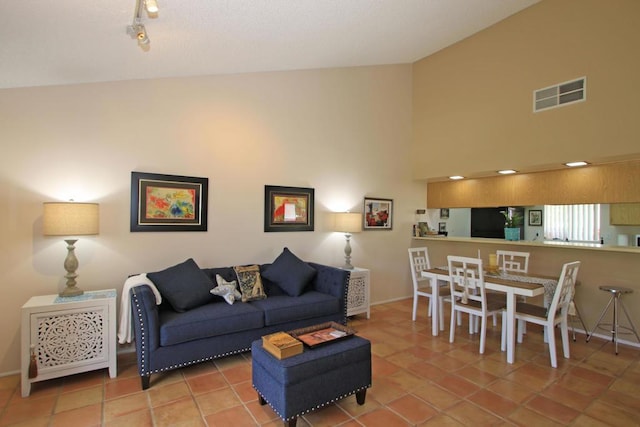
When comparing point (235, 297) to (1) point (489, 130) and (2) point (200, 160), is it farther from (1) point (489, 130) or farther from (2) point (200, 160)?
(1) point (489, 130)

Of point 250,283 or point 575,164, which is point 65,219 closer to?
point 250,283

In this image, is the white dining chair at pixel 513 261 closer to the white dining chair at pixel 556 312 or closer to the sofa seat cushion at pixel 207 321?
the white dining chair at pixel 556 312

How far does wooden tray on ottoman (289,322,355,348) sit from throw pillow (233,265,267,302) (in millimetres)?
1126

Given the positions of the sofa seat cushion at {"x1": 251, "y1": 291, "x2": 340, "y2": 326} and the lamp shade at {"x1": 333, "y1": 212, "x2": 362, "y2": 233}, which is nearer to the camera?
the sofa seat cushion at {"x1": 251, "y1": 291, "x2": 340, "y2": 326}

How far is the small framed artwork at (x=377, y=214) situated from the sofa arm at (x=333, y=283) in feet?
4.81

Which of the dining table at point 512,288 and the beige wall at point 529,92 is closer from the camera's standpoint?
the dining table at point 512,288

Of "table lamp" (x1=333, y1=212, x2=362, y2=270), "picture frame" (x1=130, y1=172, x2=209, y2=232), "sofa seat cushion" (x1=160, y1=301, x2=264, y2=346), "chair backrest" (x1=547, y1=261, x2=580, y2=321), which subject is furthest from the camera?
"table lamp" (x1=333, y1=212, x2=362, y2=270)

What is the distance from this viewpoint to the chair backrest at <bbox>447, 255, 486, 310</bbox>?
11.1ft

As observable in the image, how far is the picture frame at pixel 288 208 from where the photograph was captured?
4.25 meters

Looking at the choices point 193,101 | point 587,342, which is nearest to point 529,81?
point 587,342

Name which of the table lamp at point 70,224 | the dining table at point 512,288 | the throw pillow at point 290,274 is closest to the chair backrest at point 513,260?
the dining table at point 512,288

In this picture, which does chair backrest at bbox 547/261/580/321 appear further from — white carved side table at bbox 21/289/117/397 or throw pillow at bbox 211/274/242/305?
white carved side table at bbox 21/289/117/397

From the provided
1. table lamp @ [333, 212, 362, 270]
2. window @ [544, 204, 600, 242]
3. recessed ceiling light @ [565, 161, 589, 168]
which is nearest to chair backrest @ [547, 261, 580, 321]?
recessed ceiling light @ [565, 161, 589, 168]

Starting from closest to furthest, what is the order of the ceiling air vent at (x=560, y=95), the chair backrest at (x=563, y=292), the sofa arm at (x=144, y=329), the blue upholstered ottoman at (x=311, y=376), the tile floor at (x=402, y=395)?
the blue upholstered ottoman at (x=311, y=376), the tile floor at (x=402, y=395), the sofa arm at (x=144, y=329), the chair backrest at (x=563, y=292), the ceiling air vent at (x=560, y=95)
